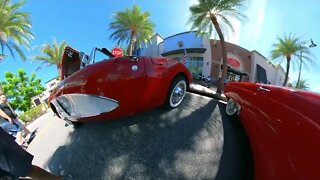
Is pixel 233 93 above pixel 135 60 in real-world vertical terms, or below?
below

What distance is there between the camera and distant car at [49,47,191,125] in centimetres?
246

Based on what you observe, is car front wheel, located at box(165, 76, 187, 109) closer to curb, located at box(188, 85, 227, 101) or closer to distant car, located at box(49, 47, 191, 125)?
distant car, located at box(49, 47, 191, 125)

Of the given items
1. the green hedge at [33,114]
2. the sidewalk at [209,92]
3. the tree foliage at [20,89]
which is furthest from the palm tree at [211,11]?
the tree foliage at [20,89]

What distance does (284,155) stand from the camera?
1599 mm

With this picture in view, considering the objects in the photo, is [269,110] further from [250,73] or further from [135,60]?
[250,73]

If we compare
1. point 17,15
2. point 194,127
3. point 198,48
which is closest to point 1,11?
point 17,15

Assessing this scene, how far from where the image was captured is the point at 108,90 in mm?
2494

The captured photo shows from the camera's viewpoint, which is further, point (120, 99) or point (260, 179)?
point (120, 99)

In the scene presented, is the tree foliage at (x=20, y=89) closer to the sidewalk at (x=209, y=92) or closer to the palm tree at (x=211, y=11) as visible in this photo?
the palm tree at (x=211, y=11)

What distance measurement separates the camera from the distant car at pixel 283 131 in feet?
4.81

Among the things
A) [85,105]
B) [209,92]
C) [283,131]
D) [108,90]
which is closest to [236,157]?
[283,131]

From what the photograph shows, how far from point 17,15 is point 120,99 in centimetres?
2053

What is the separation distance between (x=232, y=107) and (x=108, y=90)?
1.01 meters

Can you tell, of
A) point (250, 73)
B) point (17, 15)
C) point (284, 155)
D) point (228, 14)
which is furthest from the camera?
point (17, 15)
